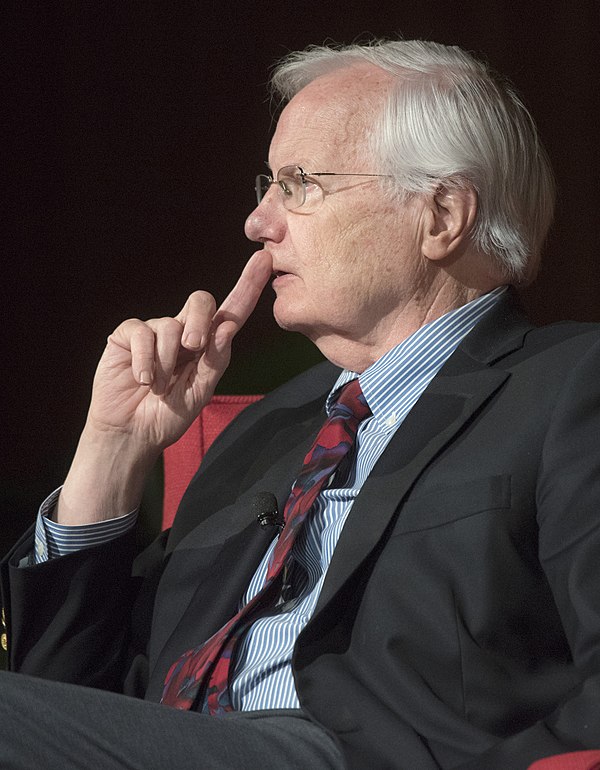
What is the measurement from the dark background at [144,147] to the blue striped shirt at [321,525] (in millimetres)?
1200

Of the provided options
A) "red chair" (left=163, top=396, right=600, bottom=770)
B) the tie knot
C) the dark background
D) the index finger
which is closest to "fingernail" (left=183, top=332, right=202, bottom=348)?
the index finger

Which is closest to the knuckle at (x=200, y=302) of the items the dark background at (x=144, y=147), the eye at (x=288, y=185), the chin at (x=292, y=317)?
the chin at (x=292, y=317)

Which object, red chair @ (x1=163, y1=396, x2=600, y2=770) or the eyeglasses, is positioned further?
red chair @ (x1=163, y1=396, x2=600, y2=770)

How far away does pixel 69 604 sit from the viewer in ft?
5.74

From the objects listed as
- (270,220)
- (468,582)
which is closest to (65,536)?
(270,220)

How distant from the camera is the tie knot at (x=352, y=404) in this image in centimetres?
172

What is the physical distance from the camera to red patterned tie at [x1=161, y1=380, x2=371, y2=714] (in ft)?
5.00

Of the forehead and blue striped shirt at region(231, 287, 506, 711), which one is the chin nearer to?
blue striped shirt at region(231, 287, 506, 711)

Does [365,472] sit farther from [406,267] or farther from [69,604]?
[69,604]

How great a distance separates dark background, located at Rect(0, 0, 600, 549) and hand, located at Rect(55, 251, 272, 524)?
1.16m

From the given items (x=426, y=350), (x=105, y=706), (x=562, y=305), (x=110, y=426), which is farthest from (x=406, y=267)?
(x=562, y=305)

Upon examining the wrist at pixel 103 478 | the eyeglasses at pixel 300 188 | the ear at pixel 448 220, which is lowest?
the wrist at pixel 103 478

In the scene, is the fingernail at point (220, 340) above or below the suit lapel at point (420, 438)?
above

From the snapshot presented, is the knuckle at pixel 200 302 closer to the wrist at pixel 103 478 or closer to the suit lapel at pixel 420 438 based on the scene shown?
the wrist at pixel 103 478
